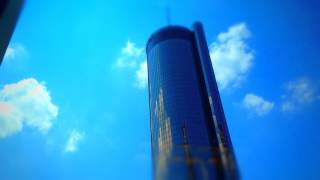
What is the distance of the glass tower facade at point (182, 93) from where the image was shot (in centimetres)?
8731

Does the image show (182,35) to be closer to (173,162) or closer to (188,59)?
(188,59)

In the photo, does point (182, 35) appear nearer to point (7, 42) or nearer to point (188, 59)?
point (188, 59)

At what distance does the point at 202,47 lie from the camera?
110m

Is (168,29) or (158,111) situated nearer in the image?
(158,111)

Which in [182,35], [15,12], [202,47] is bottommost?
[15,12]

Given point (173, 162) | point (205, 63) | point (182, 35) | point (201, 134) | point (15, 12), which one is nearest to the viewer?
point (15, 12)

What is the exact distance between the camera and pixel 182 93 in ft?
316

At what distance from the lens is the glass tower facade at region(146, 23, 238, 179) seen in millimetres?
87312

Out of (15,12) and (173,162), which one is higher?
(173,162)

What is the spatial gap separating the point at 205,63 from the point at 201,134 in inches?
1093

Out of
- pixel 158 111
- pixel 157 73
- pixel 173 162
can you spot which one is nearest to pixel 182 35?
pixel 157 73

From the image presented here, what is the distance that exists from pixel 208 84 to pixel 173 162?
65.2m

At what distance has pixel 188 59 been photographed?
10750cm

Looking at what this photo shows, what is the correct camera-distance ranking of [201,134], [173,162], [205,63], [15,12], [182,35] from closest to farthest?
[15,12], [173,162], [201,134], [205,63], [182,35]
